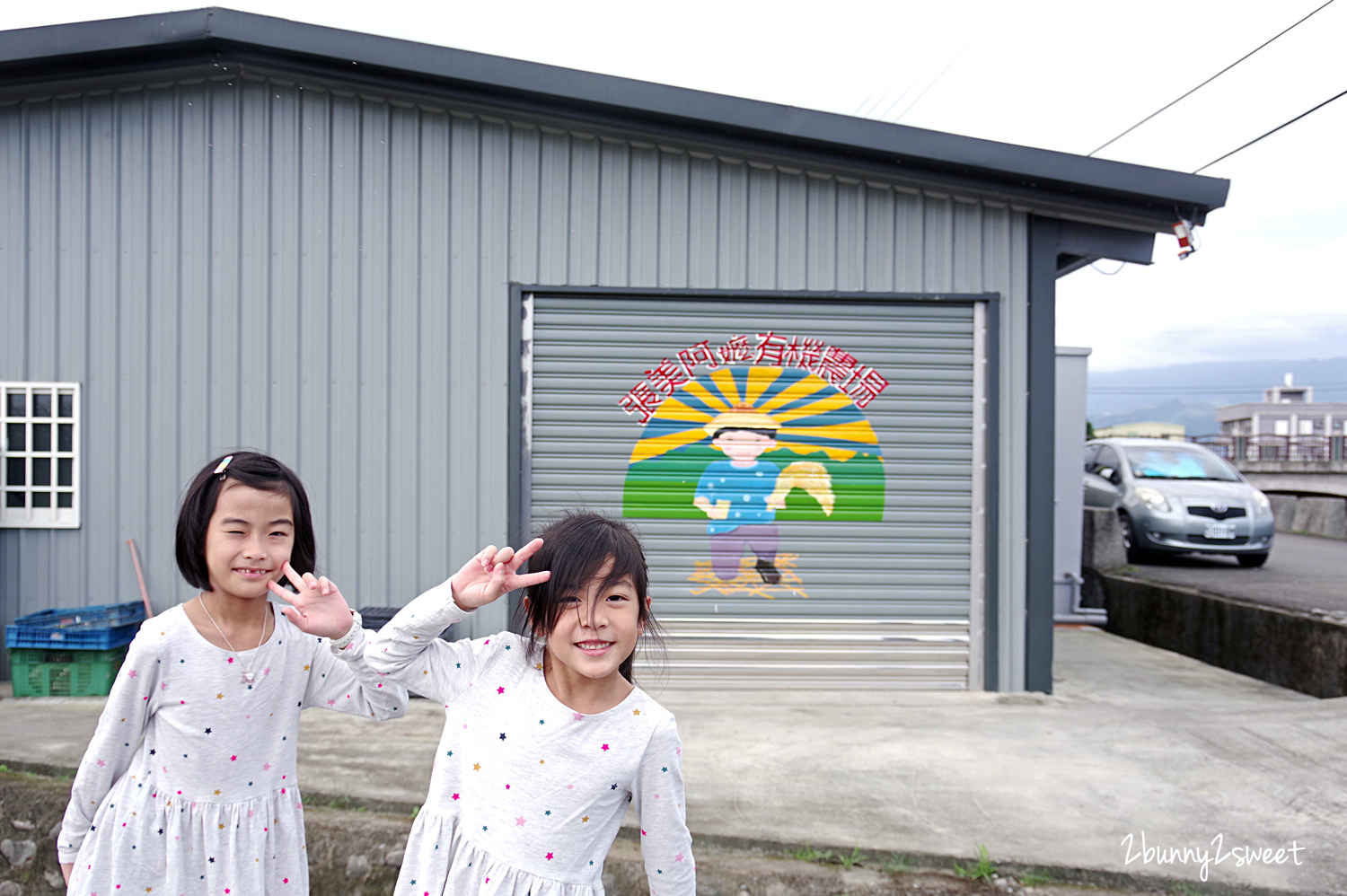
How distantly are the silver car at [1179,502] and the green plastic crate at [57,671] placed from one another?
11.0 m

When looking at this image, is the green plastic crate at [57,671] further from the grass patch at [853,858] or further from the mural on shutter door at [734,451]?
the grass patch at [853,858]

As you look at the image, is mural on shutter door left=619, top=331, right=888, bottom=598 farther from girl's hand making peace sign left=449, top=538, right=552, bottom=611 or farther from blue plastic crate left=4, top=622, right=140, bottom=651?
girl's hand making peace sign left=449, top=538, right=552, bottom=611

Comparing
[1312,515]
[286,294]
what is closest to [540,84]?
[286,294]

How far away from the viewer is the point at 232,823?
211 centimetres

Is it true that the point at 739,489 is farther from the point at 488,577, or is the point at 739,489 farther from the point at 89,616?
the point at 488,577

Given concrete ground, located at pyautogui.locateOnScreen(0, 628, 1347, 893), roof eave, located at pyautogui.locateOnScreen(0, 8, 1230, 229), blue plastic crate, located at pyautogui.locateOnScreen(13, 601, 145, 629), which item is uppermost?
roof eave, located at pyautogui.locateOnScreen(0, 8, 1230, 229)

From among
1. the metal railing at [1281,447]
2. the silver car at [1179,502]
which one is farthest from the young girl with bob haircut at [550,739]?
the metal railing at [1281,447]

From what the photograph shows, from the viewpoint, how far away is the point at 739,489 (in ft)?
20.8

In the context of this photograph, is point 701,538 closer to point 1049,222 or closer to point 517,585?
point 1049,222

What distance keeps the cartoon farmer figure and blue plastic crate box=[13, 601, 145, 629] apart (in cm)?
392

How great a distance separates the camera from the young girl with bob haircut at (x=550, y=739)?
69.0 inches

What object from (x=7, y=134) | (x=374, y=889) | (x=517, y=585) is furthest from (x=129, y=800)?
(x=7, y=134)

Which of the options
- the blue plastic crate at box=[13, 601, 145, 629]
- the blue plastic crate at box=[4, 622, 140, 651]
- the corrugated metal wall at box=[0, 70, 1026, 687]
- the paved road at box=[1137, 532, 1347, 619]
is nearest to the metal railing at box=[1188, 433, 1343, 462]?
the paved road at box=[1137, 532, 1347, 619]

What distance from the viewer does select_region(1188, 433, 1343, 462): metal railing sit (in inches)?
992
